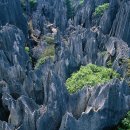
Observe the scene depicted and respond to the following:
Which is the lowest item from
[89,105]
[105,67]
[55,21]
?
[55,21]

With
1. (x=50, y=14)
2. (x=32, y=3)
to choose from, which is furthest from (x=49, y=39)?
(x=32, y=3)

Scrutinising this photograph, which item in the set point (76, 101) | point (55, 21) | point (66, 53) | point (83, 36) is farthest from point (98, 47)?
point (55, 21)

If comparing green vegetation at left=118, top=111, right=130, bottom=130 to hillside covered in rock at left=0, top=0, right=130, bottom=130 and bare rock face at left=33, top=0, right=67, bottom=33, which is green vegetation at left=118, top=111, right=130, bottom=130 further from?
bare rock face at left=33, top=0, right=67, bottom=33

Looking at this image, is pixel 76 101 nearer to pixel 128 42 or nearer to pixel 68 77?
pixel 68 77

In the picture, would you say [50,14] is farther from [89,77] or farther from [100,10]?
[89,77]

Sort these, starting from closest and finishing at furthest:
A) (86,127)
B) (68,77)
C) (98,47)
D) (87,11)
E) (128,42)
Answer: (86,127)
(68,77)
(98,47)
(128,42)
(87,11)

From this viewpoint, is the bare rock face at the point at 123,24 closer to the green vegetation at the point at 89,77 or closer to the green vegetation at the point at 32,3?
the green vegetation at the point at 89,77

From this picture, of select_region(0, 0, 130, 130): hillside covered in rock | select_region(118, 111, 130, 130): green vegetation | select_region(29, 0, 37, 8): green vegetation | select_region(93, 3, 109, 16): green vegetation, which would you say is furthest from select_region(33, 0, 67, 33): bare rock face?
select_region(118, 111, 130, 130): green vegetation
